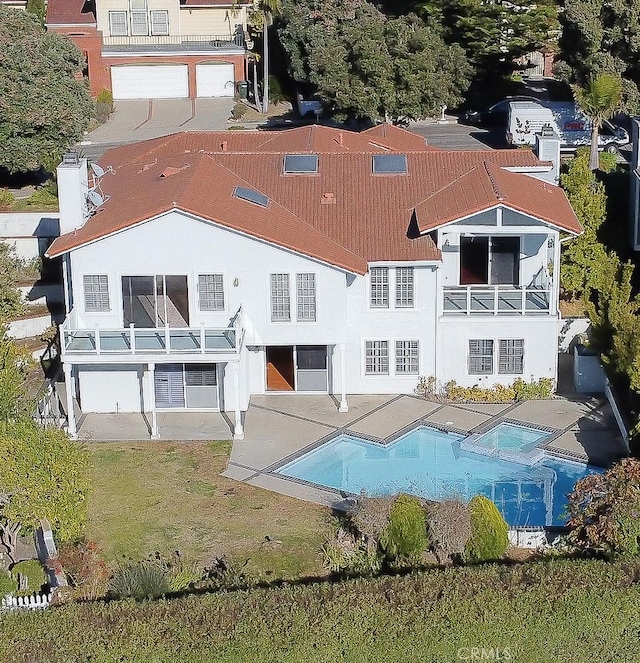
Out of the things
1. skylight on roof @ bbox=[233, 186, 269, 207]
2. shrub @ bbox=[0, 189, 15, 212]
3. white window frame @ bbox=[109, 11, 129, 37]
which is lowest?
shrub @ bbox=[0, 189, 15, 212]

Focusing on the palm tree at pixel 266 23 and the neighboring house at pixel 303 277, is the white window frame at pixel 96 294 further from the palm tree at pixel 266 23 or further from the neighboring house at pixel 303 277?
the palm tree at pixel 266 23

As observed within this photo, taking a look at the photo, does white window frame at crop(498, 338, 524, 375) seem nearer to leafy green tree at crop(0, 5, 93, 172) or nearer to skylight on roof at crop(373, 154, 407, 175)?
skylight on roof at crop(373, 154, 407, 175)

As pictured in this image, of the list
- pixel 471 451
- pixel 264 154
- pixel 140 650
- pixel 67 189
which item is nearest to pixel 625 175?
pixel 264 154

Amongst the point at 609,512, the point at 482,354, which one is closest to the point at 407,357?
the point at 482,354

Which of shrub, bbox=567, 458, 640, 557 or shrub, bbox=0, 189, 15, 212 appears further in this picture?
shrub, bbox=0, 189, 15, 212

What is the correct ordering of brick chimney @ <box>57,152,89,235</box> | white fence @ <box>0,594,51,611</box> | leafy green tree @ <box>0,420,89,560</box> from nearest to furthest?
white fence @ <box>0,594,51,611</box> → leafy green tree @ <box>0,420,89,560</box> → brick chimney @ <box>57,152,89,235</box>

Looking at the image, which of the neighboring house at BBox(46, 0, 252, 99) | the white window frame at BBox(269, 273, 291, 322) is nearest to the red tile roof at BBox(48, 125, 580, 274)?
the white window frame at BBox(269, 273, 291, 322)

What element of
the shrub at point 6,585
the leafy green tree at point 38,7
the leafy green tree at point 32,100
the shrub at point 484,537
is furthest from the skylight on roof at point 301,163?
the leafy green tree at point 38,7
